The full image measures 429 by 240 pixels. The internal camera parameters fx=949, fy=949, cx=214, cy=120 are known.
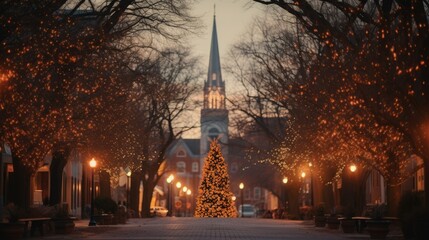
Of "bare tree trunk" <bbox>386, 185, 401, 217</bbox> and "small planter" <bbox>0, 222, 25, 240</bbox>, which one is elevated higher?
"bare tree trunk" <bbox>386, 185, 401, 217</bbox>

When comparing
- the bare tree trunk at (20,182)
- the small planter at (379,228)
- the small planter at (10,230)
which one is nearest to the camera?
the small planter at (10,230)

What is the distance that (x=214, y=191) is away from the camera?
87.5m

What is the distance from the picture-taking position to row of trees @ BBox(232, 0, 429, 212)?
1177 inches

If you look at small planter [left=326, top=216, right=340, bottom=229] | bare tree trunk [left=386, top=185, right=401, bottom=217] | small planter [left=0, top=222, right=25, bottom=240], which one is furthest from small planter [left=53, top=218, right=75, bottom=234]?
small planter [left=326, top=216, right=340, bottom=229]

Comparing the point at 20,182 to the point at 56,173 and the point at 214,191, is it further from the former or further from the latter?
the point at 214,191

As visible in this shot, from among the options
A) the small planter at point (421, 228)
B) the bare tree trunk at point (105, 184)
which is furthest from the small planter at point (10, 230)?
the bare tree trunk at point (105, 184)

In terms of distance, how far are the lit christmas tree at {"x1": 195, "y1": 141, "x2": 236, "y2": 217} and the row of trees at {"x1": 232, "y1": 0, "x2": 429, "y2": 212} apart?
100ft

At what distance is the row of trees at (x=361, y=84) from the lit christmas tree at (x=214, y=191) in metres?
30.6

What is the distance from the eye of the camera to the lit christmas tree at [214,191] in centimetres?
8712

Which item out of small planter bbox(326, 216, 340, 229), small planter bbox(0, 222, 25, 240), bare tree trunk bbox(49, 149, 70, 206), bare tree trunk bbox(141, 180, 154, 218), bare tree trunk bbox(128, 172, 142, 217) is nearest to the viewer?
small planter bbox(0, 222, 25, 240)

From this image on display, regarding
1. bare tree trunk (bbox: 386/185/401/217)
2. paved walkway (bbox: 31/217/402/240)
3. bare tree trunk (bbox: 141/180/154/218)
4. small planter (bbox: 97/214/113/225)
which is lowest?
paved walkway (bbox: 31/217/402/240)

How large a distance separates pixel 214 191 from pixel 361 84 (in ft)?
180

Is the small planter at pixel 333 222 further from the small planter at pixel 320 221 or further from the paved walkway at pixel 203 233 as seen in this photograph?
the small planter at pixel 320 221

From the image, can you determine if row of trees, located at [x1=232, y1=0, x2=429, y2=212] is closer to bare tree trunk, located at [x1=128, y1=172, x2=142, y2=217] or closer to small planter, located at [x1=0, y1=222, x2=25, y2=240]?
small planter, located at [x1=0, y1=222, x2=25, y2=240]
